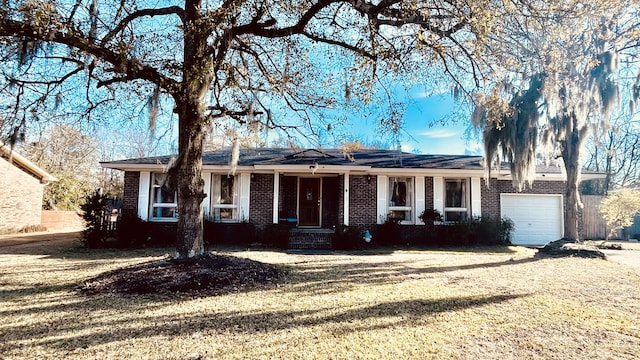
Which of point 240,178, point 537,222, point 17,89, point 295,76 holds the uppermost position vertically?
point 295,76

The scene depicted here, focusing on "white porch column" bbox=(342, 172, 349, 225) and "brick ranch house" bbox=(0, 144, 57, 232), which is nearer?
"white porch column" bbox=(342, 172, 349, 225)

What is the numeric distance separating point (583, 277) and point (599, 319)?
3.42 m

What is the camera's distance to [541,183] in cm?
1437

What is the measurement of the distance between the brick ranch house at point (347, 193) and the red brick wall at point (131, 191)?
33 millimetres

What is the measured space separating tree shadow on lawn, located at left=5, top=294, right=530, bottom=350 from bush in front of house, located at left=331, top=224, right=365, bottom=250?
6633 mm

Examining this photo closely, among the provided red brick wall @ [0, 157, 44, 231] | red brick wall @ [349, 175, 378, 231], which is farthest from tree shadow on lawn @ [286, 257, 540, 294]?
red brick wall @ [0, 157, 44, 231]

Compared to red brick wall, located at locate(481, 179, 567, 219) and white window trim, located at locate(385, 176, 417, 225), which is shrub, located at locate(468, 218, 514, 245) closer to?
red brick wall, located at locate(481, 179, 567, 219)

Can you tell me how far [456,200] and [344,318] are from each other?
10.8 metres

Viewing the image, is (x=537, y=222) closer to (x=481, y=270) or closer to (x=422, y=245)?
(x=422, y=245)

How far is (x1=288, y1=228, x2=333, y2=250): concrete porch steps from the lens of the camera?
11.8 meters

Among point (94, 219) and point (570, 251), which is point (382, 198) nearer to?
point (570, 251)

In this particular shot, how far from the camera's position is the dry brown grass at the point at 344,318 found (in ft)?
11.6

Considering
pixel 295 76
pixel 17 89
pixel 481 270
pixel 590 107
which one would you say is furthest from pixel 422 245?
pixel 17 89

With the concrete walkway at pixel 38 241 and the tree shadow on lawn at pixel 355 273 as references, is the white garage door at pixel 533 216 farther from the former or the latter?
the concrete walkway at pixel 38 241
